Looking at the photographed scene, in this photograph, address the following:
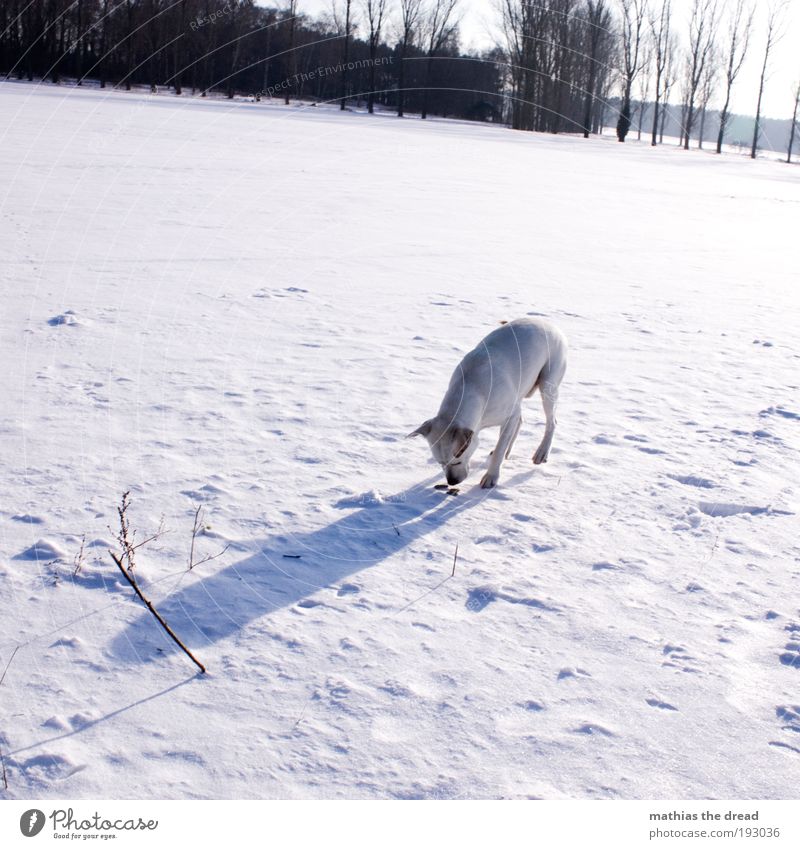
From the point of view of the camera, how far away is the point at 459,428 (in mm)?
5809

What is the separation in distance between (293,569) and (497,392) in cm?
202

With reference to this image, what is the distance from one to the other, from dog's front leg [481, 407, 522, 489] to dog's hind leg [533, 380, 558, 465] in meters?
0.48

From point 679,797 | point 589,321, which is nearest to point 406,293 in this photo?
point 589,321

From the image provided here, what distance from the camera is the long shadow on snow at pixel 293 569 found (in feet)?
14.5

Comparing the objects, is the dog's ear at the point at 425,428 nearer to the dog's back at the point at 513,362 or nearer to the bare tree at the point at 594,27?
the dog's back at the point at 513,362

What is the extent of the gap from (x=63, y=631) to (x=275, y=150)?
85.3 ft

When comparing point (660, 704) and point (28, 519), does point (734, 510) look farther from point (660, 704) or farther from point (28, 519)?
point (28, 519)

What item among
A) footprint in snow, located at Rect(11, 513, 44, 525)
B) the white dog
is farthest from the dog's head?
footprint in snow, located at Rect(11, 513, 44, 525)

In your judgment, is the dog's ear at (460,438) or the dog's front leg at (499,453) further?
the dog's front leg at (499,453)

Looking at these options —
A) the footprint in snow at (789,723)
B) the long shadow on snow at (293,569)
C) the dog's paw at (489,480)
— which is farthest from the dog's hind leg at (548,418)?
the footprint in snow at (789,723)

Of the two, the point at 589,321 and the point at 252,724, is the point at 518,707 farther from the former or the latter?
the point at 589,321

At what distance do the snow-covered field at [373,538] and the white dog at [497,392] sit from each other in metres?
0.34

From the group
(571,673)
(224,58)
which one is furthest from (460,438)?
(224,58)

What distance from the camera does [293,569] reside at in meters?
5.11
